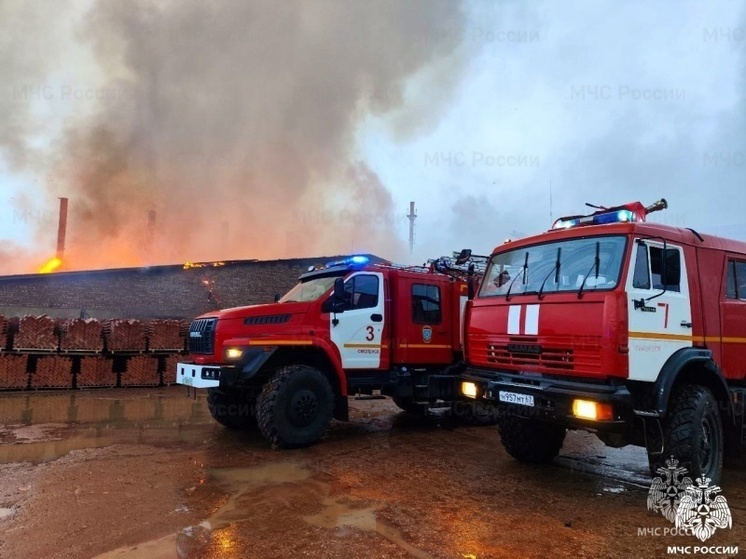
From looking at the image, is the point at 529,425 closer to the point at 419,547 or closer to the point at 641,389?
the point at 641,389

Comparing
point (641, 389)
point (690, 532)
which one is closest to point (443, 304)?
point (641, 389)

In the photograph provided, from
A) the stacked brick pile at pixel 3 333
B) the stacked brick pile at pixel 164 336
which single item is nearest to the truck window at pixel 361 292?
the stacked brick pile at pixel 164 336

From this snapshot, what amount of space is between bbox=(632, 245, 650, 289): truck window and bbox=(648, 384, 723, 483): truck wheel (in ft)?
3.49

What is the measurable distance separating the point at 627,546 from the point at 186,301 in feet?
55.0

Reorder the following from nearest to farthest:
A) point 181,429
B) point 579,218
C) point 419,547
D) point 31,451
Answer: point 419,547 → point 579,218 → point 31,451 → point 181,429

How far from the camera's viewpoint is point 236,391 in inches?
299

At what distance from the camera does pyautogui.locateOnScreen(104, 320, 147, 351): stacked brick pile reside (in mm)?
12400

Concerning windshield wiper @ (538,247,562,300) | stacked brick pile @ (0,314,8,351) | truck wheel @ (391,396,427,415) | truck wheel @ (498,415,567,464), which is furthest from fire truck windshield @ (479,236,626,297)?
stacked brick pile @ (0,314,8,351)

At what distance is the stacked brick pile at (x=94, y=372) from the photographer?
12.1 meters

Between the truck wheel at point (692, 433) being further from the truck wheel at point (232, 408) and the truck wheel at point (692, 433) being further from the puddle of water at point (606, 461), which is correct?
the truck wheel at point (232, 408)

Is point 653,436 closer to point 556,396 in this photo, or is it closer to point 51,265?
point 556,396

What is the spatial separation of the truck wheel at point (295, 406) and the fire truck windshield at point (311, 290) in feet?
3.72

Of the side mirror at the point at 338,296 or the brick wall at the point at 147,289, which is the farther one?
the brick wall at the point at 147,289

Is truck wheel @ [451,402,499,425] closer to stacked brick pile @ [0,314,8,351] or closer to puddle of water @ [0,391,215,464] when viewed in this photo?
puddle of water @ [0,391,215,464]
